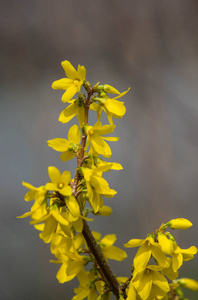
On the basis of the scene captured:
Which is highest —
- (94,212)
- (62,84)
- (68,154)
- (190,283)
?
(62,84)

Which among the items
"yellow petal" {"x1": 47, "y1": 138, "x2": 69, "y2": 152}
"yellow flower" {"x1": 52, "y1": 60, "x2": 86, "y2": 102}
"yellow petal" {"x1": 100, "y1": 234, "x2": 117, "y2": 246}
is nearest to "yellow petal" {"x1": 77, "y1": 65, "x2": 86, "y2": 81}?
"yellow flower" {"x1": 52, "y1": 60, "x2": 86, "y2": 102}

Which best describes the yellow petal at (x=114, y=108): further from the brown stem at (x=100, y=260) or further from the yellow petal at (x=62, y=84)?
the brown stem at (x=100, y=260)

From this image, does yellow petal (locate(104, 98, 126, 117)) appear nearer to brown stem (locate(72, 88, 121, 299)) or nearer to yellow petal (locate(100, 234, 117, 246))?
brown stem (locate(72, 88, 121, 299))

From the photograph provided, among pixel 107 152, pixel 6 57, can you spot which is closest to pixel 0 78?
pixel 6 57

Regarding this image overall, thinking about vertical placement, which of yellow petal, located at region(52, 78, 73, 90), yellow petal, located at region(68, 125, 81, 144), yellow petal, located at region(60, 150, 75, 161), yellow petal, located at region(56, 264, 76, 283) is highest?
yellow petal, located at region(52, 78, 73, 90)

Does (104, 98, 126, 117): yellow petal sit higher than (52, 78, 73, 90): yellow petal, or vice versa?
(52, 78, 73, 90): yellow petal

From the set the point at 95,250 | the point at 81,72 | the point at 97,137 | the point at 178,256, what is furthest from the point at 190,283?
the point at 81,72

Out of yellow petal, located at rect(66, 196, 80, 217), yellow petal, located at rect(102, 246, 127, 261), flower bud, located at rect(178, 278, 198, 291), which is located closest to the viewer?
yellow petal, located at rect(66, 196, 80, 217)

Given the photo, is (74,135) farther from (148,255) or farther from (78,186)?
(148,255)
